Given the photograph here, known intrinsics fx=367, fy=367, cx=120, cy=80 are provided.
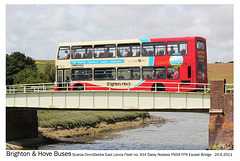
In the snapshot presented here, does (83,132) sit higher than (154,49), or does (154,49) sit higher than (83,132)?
(154,49)

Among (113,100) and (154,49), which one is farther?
(154,49)

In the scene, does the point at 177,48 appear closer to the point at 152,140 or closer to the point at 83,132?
the point at 152,140

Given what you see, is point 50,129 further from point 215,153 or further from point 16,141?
point 215,153

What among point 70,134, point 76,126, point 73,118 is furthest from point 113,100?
point 73,118

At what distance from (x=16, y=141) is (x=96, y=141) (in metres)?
9.46

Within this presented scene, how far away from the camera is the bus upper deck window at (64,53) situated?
1559 inches

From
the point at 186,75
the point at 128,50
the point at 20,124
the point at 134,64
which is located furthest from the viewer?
the point at 20,124

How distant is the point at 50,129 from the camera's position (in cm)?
4938

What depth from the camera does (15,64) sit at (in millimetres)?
106312

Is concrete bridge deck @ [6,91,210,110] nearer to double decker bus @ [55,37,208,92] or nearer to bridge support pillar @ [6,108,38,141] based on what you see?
double decker bus @ [55,37,208,92]

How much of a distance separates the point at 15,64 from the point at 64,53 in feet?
232

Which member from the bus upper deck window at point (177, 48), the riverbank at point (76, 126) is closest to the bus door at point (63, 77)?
the riverbank at point (76, 126)

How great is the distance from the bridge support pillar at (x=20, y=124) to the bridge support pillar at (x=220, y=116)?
76.7 ft

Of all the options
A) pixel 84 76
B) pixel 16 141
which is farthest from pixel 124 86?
pixel 16 141
